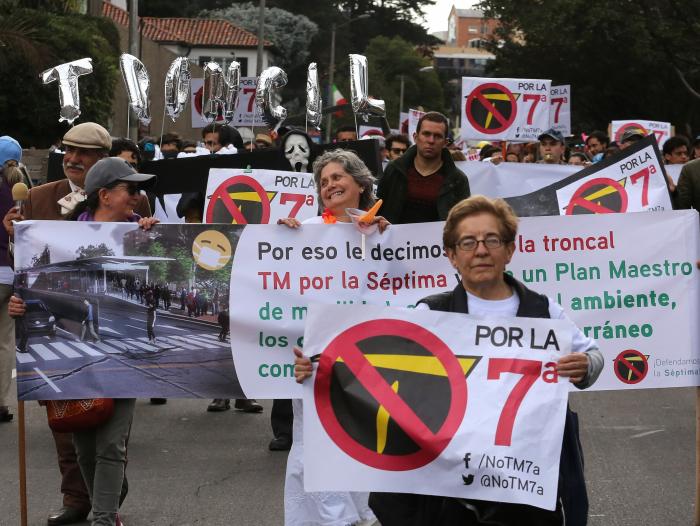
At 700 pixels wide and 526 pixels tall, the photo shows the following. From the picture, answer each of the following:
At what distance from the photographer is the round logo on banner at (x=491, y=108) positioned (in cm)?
1535

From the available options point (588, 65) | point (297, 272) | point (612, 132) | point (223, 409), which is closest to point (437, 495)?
point (297, 272)

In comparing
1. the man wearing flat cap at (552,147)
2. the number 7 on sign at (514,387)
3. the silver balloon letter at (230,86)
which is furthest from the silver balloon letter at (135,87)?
the number 7 on sign at (514,387)

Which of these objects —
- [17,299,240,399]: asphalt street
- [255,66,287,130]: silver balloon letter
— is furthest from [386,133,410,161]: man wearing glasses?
[17,299,240,399]: asphalt street

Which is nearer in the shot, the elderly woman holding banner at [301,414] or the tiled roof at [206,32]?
the elderly woman holding banner at [301,414]

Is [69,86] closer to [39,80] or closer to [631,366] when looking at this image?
[631,366]

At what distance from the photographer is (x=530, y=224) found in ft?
19.9

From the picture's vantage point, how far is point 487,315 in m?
4.04

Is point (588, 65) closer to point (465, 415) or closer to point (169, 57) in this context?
point (169, 57)

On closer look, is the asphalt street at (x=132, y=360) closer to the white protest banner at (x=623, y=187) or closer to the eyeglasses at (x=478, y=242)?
the eyeglasses at (x=478, y=242)

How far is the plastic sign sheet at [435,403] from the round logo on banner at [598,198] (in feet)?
12.2

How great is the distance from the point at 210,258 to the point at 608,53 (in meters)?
44.4

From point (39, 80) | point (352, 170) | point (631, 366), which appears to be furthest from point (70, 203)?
point (39, 80)

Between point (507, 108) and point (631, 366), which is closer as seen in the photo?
point (631, 366)

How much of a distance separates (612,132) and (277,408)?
15.0 meters
